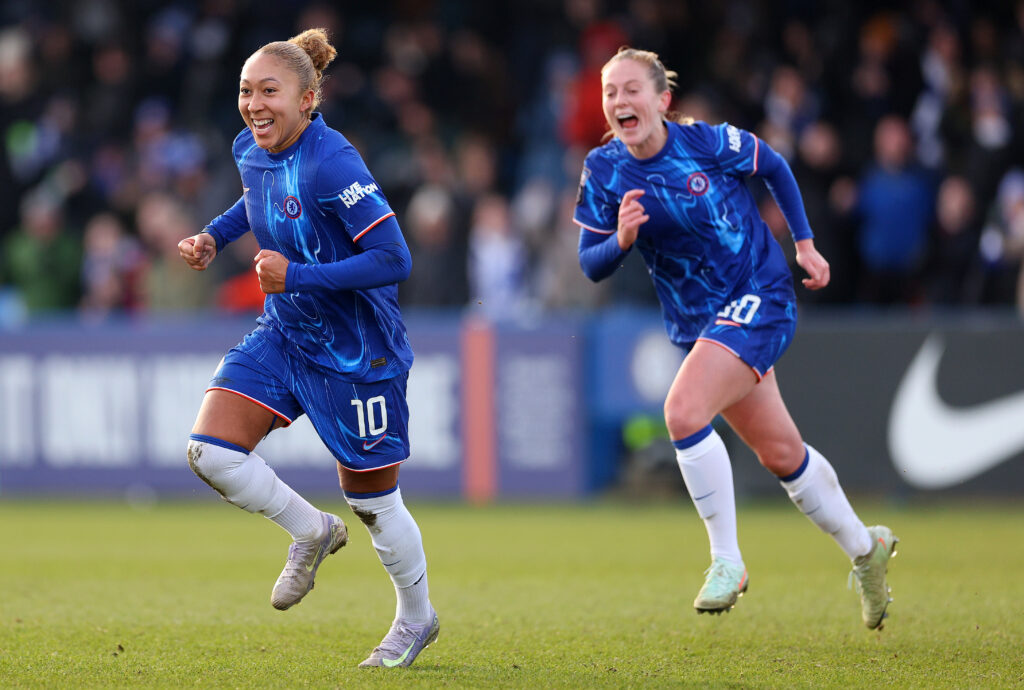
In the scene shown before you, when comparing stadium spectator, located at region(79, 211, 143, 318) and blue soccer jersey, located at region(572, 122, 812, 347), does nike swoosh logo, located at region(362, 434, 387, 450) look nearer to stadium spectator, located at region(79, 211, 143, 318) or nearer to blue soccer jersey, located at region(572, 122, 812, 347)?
blue soccer jersey, located at region(572, 122, 812, 347)

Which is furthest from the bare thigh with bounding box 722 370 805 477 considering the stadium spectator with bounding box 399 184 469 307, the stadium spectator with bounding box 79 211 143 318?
the stadium spectator with bounding box 79 211 143 318

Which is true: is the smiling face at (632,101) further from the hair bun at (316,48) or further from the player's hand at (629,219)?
the hair bun at (316,48)

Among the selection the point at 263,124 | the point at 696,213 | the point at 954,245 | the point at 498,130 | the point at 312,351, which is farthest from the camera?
the point at 498,130

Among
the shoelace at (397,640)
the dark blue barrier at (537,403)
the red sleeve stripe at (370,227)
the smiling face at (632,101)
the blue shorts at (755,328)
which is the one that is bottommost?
the dark blue barrier at (537,403)

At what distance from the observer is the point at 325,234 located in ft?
16.7

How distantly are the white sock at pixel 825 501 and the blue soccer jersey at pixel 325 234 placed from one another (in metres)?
1.79

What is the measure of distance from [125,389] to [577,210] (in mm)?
7698

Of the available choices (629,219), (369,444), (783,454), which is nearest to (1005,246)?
(783,454)

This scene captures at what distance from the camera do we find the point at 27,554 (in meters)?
9.19

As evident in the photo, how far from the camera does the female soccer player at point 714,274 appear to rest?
5707mm

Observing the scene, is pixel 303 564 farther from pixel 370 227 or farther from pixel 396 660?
pixel 370 227

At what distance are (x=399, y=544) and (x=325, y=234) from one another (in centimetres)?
119

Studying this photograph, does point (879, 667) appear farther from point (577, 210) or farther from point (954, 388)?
point (954, 388)

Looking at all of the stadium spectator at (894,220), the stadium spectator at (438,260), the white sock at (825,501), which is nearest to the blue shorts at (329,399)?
the white sock at (825,501)
